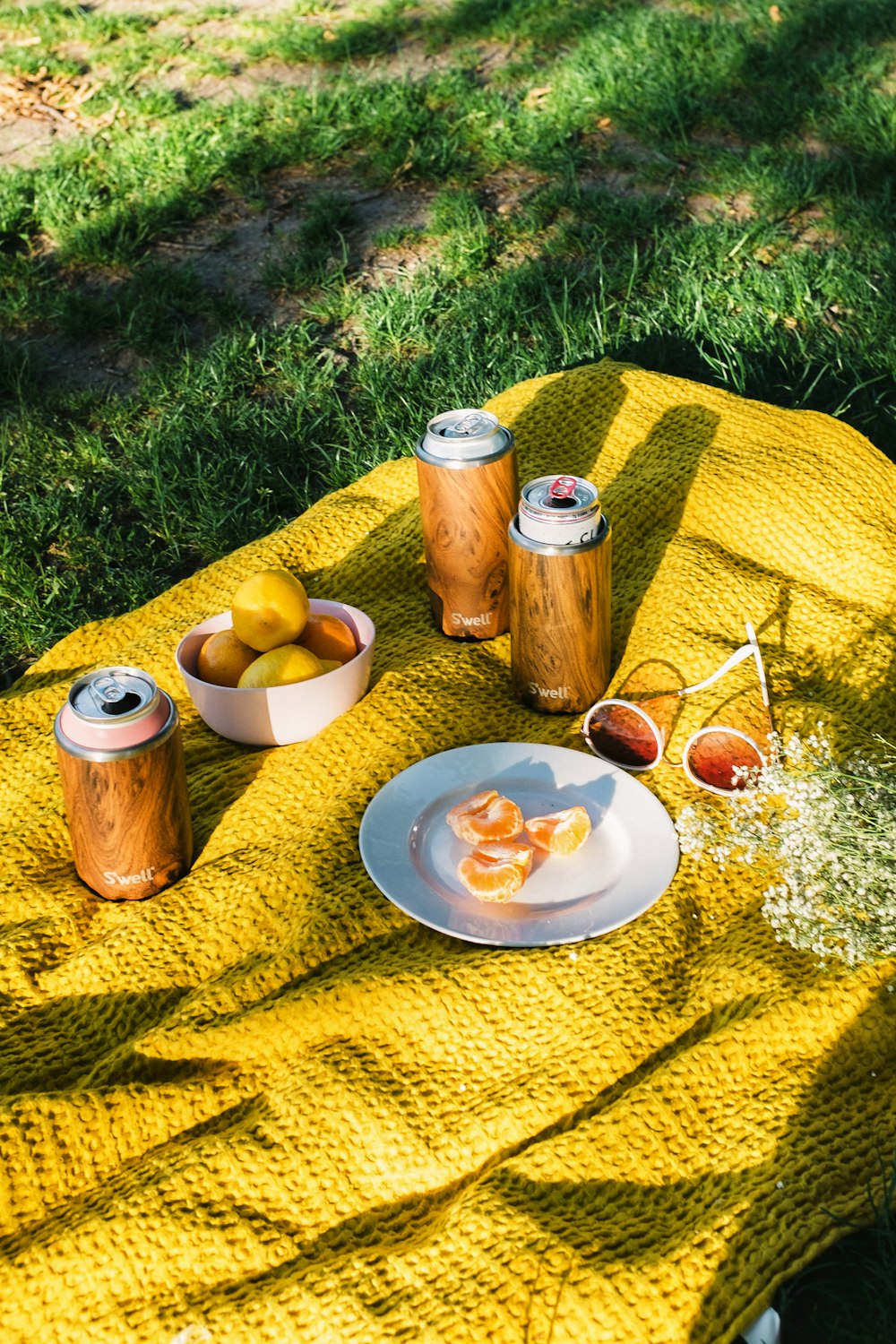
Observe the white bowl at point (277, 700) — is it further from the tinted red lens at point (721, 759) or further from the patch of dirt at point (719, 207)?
the patch of dirt at point (719, 207)

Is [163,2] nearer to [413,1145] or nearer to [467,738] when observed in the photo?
[467,738]

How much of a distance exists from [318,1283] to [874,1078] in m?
0.75

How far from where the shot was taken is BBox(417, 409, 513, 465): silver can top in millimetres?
2244

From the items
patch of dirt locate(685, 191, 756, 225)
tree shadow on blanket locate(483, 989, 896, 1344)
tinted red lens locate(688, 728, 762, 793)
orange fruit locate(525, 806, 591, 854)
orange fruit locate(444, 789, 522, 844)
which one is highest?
orange fruit locate(444, 789, 522, 844)

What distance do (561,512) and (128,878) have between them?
0.88 meters

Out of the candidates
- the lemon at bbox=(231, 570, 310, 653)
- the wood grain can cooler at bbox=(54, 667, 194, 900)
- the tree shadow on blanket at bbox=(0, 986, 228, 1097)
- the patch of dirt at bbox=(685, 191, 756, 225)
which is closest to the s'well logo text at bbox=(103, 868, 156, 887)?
the wood grain can cooler at bbox=(54, 667, 194, 900)

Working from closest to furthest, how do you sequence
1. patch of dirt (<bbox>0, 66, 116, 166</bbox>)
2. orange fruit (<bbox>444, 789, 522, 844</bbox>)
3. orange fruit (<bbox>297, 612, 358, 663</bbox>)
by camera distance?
1. orange fruit (<bbox>444, 789, 522, 844</bbox>)
2. orange fruit (<bbox>297, 612, 358, 663</bbox>)
3. patch of dirt (<bbox>0, 66, 116, 166</bbox>)

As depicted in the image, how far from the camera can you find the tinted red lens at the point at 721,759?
6.78 feet

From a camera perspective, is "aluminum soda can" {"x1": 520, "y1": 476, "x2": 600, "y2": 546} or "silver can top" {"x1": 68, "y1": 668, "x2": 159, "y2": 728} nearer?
"silver can top" {"x1": 68, "y1": 668, "x2": 159, "y2": 728}

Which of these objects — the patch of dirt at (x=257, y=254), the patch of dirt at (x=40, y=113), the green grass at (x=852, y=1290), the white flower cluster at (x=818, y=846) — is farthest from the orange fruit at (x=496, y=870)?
the patch of dirt at (x=40, y=113)

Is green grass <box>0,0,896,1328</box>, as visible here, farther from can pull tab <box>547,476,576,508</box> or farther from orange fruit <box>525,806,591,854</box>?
orange fruit <box>525,806,591,854</box>

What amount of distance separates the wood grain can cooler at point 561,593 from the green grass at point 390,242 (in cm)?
127

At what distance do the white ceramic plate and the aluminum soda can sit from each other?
0.34m

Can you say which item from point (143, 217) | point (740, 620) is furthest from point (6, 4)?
point (740, 620)
